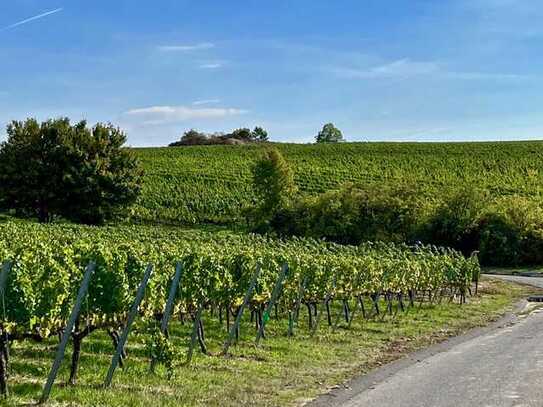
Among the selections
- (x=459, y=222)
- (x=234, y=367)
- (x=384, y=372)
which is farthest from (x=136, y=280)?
(x=459, y=222)

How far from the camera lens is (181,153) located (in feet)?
318

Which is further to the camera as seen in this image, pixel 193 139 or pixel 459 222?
pixel 193 139

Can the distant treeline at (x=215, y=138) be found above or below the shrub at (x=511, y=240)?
above

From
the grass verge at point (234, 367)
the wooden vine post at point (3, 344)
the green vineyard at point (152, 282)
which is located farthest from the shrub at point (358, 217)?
the wooden vine post at point (3, 344)

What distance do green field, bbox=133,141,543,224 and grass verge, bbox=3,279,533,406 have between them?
46614mm

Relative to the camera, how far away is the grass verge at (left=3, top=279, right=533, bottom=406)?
378 inches

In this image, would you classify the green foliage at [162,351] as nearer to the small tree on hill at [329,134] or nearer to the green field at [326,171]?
the green field at [326,171]

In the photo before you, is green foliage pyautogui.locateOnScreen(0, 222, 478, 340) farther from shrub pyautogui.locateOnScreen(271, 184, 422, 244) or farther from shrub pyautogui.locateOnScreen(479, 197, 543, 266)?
shrub pyautogui.locateOnScreen(271, 184, 422, 244)

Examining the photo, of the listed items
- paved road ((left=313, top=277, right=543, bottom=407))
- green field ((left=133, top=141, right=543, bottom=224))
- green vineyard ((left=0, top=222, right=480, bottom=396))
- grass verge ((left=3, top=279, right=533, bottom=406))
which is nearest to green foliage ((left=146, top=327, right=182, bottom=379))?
grass verge ((left=3, top=279, right=533, bottom=406))

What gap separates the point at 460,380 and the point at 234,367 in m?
3.56

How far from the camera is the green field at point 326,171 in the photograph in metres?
69.8

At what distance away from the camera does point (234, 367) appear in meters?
12.4

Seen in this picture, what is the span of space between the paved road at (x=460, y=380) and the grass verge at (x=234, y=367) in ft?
1.93

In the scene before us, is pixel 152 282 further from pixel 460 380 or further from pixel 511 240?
pixel 511 240
